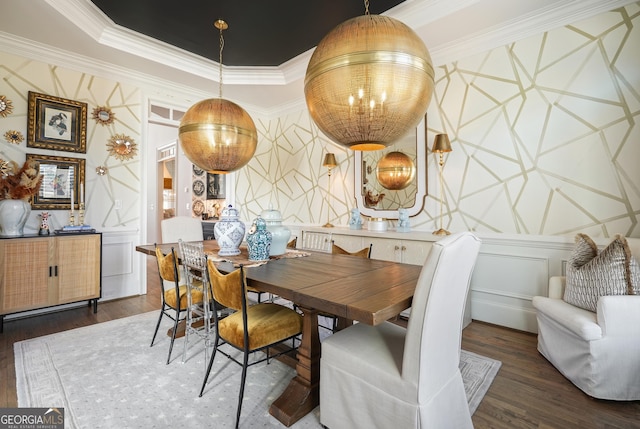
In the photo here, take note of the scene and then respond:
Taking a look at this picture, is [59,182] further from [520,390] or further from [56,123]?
[520,390]

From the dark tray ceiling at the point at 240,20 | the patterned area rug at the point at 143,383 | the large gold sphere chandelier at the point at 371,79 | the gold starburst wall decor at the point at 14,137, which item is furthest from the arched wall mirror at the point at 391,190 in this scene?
the gold starburst wall decor at the point at 14,137

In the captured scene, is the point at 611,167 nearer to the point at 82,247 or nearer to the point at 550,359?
the point at 550,359

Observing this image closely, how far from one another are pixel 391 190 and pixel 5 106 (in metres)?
4.21

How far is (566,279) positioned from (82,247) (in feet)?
14.5

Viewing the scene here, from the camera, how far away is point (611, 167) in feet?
7.93

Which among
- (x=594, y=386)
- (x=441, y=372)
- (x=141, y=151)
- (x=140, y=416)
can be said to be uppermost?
(x=141, y=151)

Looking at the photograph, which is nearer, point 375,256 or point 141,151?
point 375,256

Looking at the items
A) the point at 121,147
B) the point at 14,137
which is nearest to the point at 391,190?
the point at 121,147

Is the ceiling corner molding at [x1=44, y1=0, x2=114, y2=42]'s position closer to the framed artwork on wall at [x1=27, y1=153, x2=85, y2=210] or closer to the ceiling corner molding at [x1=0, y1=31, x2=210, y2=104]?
the ceiling corner molding at [x1=0, y1=31, x2=210, y2=104]

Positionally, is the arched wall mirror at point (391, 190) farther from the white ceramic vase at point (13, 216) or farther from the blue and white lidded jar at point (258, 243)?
the white ceramic vase at point (13, 216)

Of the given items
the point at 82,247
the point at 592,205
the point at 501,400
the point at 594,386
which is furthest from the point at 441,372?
the point at 82,247

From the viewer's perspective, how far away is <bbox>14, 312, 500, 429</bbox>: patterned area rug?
1.60m

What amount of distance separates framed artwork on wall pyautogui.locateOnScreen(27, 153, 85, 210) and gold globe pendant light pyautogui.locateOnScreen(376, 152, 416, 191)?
11.6 feet

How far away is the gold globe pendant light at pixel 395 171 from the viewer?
3.54 m
